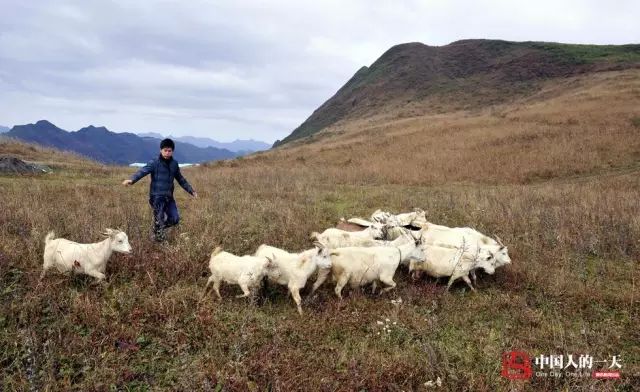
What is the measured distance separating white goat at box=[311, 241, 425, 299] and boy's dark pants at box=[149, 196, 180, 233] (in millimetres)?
3764

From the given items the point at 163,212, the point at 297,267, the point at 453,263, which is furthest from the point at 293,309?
the point at 163,212

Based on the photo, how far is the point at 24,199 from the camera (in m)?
11.3

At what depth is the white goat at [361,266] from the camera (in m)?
7.31

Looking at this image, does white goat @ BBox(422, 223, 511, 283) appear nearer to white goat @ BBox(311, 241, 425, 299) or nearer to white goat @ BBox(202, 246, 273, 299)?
white goat @ BBox(311, 241, 425, 299)

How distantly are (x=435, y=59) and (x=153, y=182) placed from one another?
309ft

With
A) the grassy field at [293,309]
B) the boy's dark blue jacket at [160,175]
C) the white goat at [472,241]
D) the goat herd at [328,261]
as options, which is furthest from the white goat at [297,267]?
the boy's dark blue jacket at [160,175]

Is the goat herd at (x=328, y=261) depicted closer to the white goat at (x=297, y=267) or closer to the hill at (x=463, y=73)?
the white goat at (x=297, y=267)

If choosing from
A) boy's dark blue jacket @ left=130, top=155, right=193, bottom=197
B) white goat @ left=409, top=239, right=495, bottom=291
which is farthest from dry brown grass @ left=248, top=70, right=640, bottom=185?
boy's dark blue jacket @ left=130, top=155, right=193, bottom=197

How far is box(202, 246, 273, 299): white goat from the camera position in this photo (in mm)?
6703

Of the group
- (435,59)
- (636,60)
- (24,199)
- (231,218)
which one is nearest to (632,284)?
(231,218)

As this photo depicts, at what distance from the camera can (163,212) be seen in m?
9.15

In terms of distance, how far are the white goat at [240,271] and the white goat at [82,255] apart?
1.53 meters

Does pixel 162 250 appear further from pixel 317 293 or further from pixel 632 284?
pixel 632 284

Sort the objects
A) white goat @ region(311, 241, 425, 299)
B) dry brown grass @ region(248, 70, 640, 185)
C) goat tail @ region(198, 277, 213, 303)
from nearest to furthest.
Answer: goat tail @ region(198, 277, 213, 303) < white goat @ region(311, 241, 425, 299) < dry brown grass @ region(248, 70, 640, 185)
